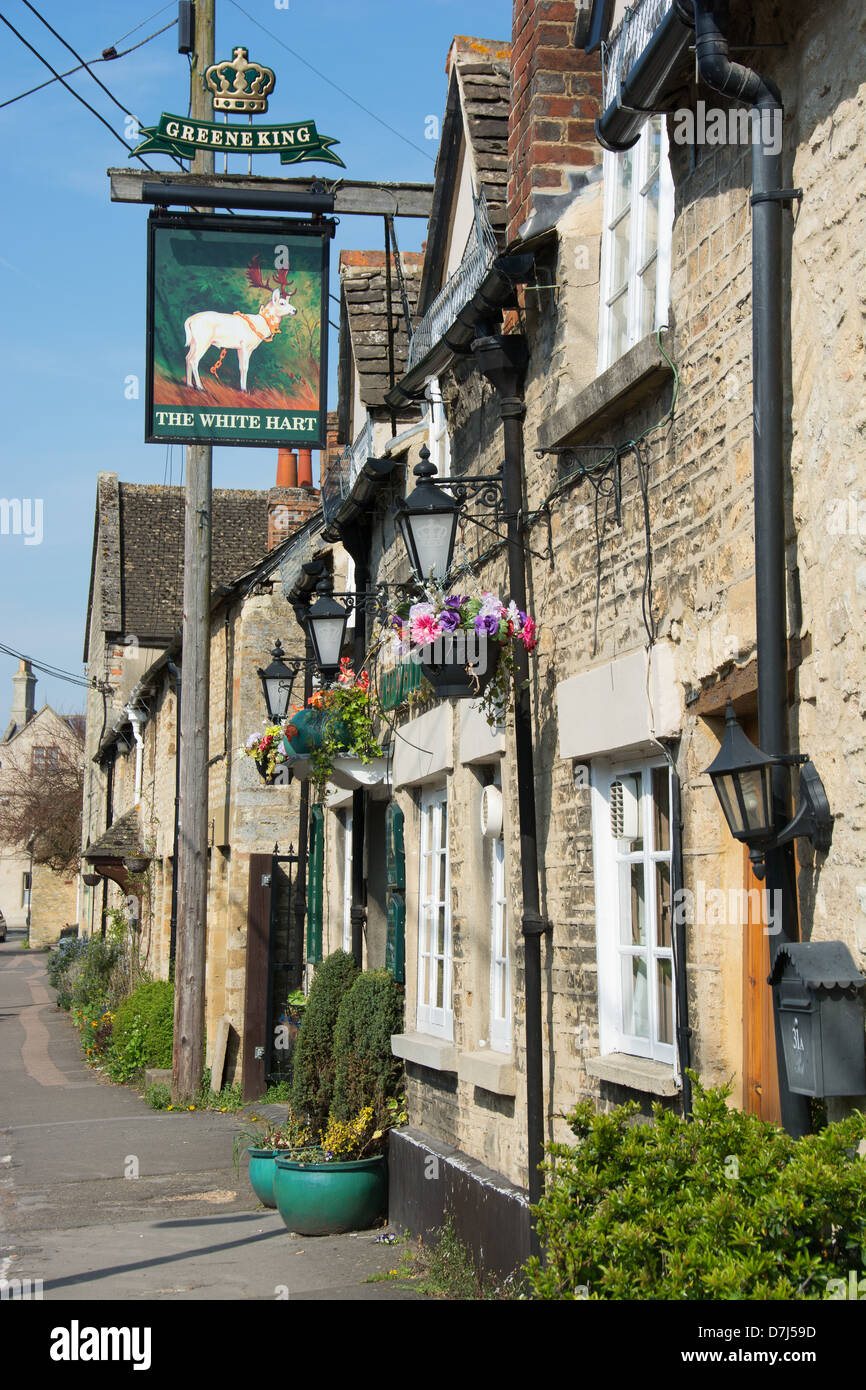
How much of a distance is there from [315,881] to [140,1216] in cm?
380

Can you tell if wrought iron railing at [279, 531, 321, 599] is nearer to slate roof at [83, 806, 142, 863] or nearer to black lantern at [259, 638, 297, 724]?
black lantern at [259, 638, 297, 724]

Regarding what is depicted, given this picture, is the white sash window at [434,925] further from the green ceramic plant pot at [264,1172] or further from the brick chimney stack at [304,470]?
the brick chimney stack at [304,470]

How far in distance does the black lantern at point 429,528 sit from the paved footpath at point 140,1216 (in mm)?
3350

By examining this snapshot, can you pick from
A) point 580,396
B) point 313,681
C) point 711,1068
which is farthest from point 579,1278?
point 313,681

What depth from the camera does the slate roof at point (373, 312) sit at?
10.9m

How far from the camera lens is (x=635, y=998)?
5383mm

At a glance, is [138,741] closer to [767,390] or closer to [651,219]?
→ [651,219]

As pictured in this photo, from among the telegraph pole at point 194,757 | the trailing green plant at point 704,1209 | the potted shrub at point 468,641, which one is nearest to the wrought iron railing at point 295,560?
the telegraph pole at point 194,757

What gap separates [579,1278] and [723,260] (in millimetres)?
2949

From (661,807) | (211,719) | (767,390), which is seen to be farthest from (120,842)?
(767,390)

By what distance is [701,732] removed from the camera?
4.61m
